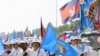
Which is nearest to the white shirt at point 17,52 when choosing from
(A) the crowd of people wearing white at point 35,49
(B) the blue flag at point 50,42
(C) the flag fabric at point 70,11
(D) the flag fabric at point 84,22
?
(A) the crowd of people wearing white at point 35,49

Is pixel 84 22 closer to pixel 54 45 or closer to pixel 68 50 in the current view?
pixel 68 50

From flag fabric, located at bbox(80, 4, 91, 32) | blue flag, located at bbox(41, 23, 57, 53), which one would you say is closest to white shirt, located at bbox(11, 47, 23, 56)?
blue flag, located at bbox(41, 23, 57, 53)

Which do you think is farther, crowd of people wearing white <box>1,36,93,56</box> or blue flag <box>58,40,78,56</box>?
crowd of people wearing white <box>1,36,93,56</box>

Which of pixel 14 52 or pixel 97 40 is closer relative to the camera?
pixel 14 52

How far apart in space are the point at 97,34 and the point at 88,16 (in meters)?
2.10

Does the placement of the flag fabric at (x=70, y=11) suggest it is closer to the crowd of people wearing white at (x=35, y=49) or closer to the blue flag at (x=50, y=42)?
the crowd of people wearing white at (x=35, y=49)

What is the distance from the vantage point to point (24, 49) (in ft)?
38.1

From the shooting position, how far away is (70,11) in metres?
20.3

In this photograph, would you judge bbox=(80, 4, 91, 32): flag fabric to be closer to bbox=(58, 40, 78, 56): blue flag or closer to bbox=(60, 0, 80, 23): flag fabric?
bbox=(60, 0, 80, 23): flag fabric

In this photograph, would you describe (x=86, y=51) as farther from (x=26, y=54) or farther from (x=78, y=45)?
(x=26, y=54)

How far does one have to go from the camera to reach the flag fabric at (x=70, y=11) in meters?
20.3

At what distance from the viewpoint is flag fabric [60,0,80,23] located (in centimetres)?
2027

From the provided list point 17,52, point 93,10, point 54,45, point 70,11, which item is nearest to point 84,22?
point 93,10

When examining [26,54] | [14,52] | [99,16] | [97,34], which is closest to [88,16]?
[99,16]
